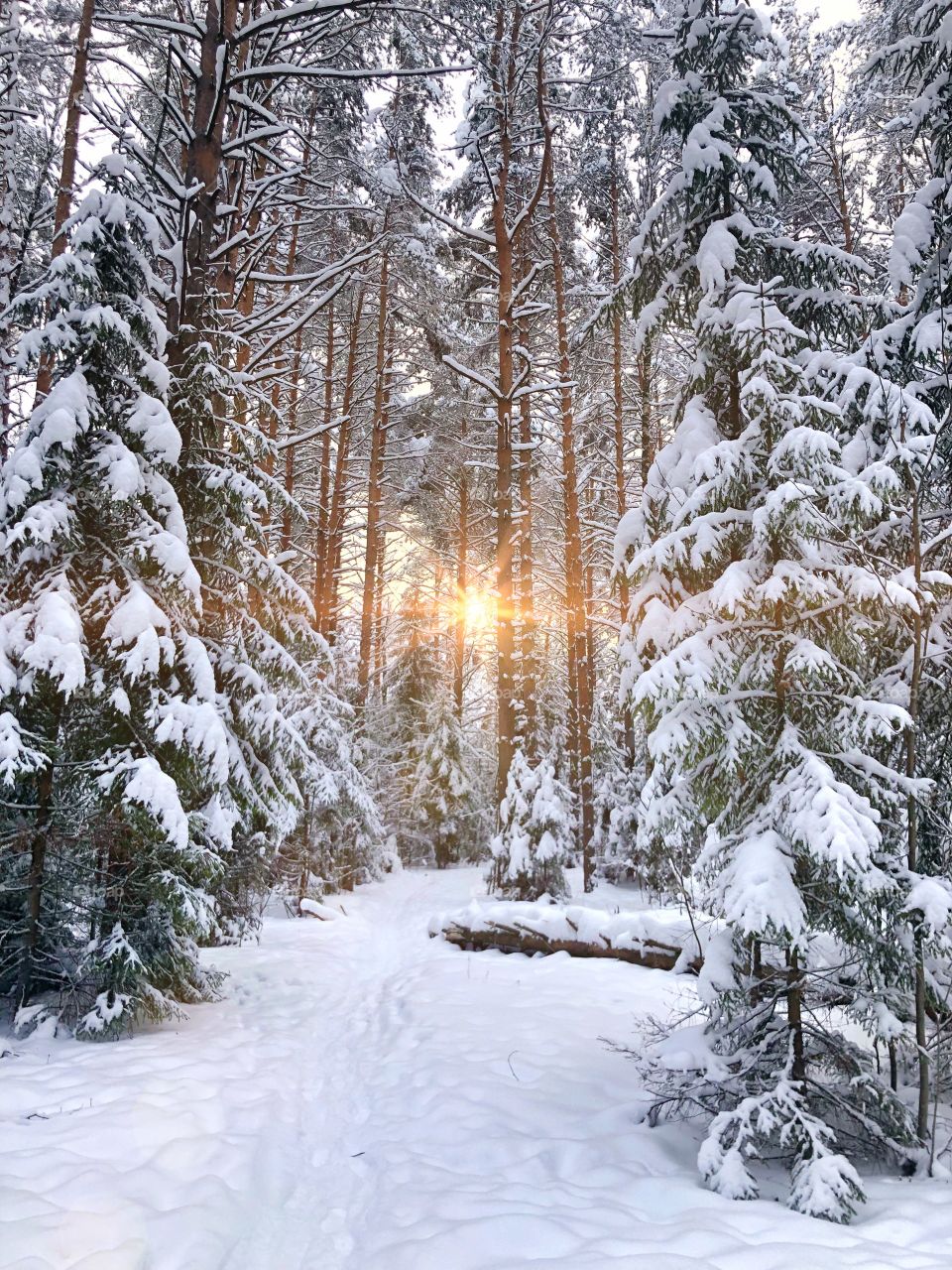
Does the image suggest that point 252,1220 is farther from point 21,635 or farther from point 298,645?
point 298,645

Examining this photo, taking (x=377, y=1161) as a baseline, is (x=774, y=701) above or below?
above

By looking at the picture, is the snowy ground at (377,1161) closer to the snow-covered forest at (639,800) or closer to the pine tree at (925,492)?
the snow-covered forest at (639,800)

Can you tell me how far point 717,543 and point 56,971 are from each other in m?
5.91

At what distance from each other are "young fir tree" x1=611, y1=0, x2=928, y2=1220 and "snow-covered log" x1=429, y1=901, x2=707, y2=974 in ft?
12.7

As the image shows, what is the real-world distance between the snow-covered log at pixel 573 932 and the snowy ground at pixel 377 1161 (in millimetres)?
1775

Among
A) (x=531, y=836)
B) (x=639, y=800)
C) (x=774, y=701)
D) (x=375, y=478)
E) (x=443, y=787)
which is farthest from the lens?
(x=443, y=787)

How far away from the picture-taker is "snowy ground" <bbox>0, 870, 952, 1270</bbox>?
3.08 metres

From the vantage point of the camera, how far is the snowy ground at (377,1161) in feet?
10.1

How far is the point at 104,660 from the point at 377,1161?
12.8 feet

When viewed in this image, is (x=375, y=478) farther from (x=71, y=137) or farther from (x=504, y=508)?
(x=71, y=137)

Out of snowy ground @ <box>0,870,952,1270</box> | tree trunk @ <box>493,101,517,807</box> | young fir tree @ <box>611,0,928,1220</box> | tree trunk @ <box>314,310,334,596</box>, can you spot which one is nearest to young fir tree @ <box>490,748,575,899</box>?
tree trunk @ <box>493,101,517,807</box>

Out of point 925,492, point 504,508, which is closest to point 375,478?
point 504,508

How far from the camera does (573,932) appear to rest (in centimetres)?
930

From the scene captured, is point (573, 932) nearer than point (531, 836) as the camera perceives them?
Yes
